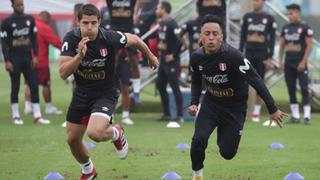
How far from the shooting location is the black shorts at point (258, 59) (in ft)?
51.0

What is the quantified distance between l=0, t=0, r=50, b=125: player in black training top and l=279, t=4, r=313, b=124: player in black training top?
16.5ft

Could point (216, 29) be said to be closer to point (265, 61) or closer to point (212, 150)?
point (212, 150)

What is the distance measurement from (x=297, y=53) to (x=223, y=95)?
7051 millimetres

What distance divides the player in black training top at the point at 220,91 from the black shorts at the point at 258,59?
669cm

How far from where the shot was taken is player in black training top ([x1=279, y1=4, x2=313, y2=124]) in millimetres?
15344

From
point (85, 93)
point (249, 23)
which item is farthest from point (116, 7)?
point (85, 93)

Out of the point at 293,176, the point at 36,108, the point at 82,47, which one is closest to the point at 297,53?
the point at 36,108

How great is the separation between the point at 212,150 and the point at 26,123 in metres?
5.02

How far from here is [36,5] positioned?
18.8 metres

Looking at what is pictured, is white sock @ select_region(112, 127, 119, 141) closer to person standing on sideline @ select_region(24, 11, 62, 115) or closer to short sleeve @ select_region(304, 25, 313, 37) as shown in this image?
short sleeve @ select_region(304, 25, 313, 37)

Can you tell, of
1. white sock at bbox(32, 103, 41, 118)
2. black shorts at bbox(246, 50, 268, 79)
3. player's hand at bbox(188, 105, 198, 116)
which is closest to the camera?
player's hand at bbox(188, 105, 198, 116)

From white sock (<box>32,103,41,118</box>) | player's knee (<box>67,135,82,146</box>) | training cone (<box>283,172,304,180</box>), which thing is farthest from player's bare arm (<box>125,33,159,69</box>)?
white sock (<box>32,103,41,118</box>)

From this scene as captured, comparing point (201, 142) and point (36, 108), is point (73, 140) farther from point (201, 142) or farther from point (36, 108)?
point (36, 108)

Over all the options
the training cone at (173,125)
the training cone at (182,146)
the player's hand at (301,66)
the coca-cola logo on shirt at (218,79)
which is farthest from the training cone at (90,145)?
the player's hand at (301,66)
